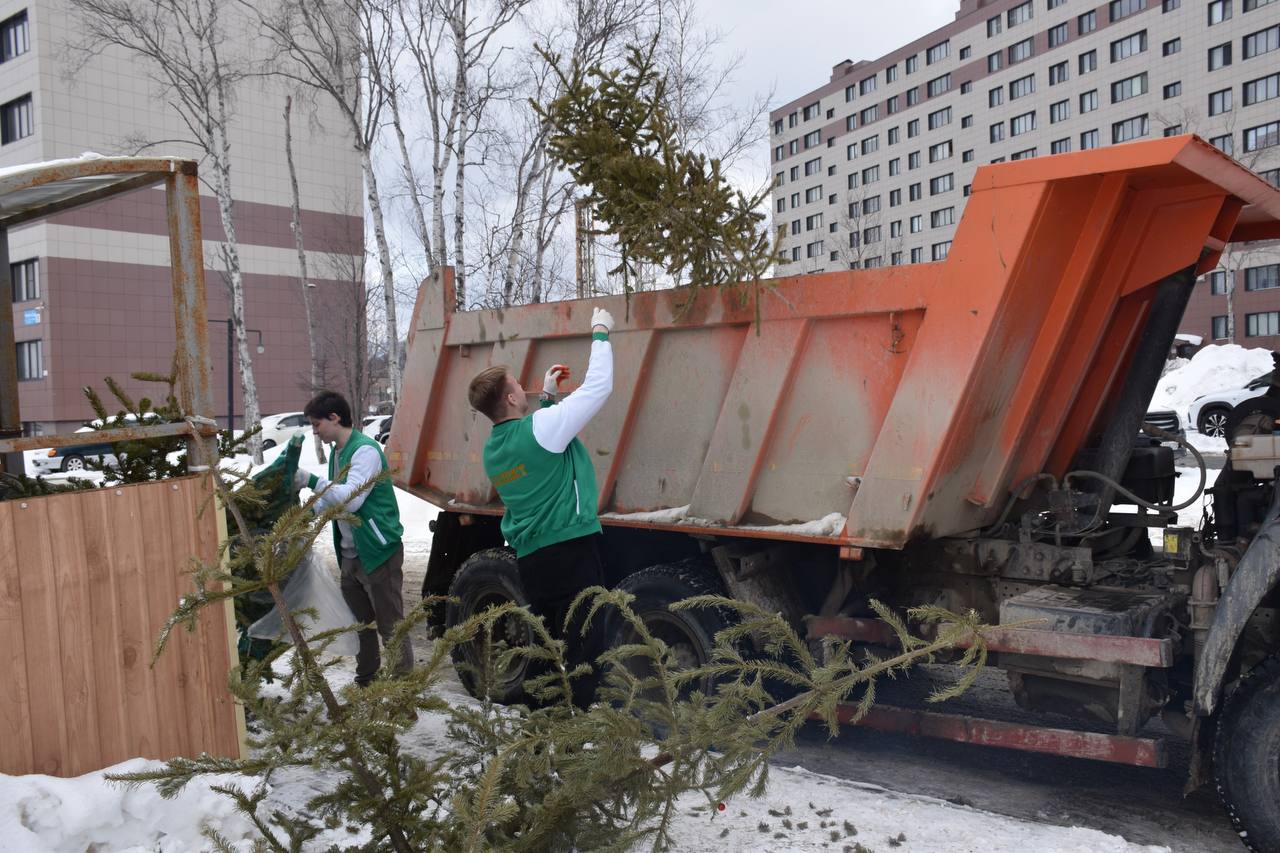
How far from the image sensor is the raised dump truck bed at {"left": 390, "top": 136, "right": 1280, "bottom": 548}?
13.5ft

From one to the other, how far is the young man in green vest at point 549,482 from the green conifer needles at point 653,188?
614 millimetres

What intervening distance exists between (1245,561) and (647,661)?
2.91 metres

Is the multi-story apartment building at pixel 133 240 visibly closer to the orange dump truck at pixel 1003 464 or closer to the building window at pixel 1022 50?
the orange dump truck at pixel 1003 464

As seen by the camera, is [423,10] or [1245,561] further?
[423,10]

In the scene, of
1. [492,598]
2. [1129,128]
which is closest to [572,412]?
[492,598]

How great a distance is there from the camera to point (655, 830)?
3.13 m

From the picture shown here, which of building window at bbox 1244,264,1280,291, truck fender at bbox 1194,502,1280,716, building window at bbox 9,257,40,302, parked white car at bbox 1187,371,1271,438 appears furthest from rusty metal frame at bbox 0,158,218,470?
building window at bbox 1244,264,1280,291

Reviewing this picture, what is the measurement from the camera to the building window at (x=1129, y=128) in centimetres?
4386

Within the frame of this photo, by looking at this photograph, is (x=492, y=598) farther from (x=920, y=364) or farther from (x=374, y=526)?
(x=920, y=364)

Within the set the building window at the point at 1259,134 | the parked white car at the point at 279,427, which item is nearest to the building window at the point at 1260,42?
the building window at the point at 1259,134

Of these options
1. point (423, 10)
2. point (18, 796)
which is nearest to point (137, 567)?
point (18, 796)

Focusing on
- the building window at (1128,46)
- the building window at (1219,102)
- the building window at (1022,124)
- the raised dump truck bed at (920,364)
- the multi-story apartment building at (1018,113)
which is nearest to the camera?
the raised dump truck bed at (920,364)

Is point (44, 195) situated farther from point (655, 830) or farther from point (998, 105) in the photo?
point (998, 105)

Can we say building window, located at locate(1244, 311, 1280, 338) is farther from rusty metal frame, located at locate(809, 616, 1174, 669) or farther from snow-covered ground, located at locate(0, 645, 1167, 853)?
snow-covered ground, located at locate(0, 645, 1167, 853)
